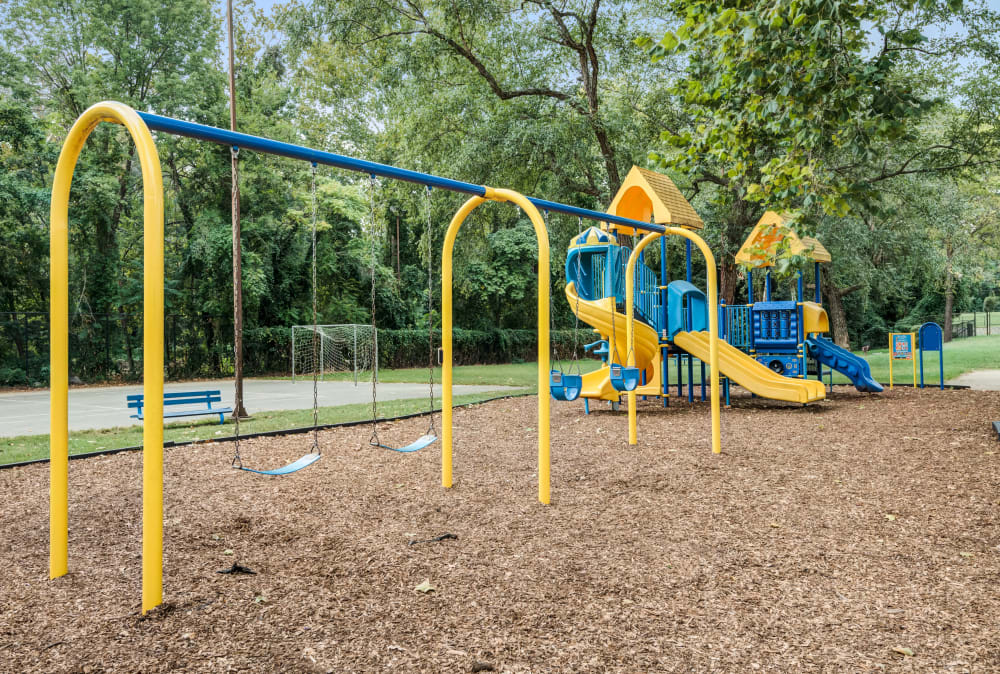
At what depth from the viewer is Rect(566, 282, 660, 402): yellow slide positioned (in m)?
9.69

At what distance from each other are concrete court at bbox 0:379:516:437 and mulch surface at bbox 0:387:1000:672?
438cm

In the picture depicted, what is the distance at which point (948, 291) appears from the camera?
32.5 metres

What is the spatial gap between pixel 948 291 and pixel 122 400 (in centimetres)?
3465

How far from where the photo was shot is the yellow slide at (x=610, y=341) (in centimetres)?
969

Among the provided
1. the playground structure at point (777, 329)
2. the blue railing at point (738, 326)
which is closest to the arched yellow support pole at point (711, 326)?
the playground structure at point (777, 329)

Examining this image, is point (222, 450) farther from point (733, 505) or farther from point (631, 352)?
point (733, 505)

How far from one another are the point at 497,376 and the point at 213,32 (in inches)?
609

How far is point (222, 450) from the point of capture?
7324 mm

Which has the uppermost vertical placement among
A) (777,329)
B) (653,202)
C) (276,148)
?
(653,202)

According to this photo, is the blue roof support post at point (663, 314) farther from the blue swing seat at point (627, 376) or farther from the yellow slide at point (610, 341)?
the blue swing seat at point (627, 376)

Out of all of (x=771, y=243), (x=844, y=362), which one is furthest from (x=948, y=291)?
(x=771, y=243)

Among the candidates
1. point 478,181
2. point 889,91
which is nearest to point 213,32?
point 478,181

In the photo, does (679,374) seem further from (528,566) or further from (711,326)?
(528,566)

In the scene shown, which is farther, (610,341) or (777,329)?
(777,329)
